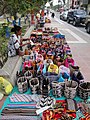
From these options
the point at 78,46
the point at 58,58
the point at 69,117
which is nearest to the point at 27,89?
the point at 69,117

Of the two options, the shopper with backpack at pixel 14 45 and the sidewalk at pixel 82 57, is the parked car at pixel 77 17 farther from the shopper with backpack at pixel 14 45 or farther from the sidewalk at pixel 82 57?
the shopper with backpack at pixel 14 45

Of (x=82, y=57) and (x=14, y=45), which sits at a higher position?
(x=14, y=45)

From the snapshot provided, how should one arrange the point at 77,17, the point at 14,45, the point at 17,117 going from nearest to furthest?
the point at 17,117, the point at 14,45, the point at 77,17

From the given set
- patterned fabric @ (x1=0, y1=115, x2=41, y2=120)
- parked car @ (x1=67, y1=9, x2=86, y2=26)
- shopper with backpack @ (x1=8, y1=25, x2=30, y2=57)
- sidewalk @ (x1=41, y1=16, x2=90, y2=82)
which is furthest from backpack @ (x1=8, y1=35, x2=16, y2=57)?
parked car @ (x1=67, y1=9, x2=86, y2=26)

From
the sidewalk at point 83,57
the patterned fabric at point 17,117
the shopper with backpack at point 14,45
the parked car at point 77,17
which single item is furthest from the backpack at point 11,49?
the parked car at point 77,17

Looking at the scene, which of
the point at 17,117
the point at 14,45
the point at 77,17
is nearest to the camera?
the point at 17,117

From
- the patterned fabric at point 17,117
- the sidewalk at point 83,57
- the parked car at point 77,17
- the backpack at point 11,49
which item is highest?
the backpack at point 11,49

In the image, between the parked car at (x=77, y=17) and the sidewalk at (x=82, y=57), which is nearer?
the sidewalk at (x=82, y=57)

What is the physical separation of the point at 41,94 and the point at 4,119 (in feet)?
2.70

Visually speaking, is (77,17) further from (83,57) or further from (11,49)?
(11,49)

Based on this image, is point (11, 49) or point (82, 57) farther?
point (82, 57)

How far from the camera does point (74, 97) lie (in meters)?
3.05

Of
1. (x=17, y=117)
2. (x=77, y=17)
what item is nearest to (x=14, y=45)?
(x=17, y=117)

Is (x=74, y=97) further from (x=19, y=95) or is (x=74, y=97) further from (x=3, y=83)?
(x=3, y=83)
